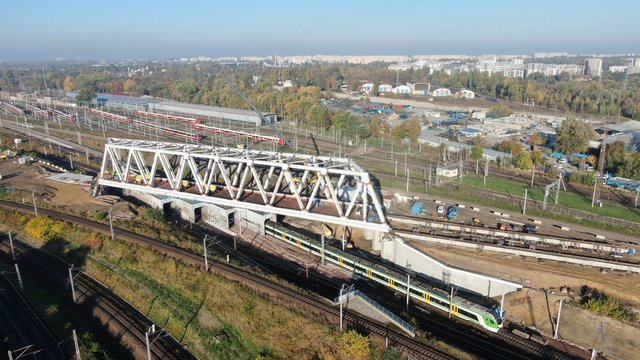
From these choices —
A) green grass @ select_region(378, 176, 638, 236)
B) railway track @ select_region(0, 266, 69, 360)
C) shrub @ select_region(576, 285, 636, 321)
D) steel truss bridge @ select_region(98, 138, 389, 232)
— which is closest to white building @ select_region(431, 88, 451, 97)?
green grass @ select_region(378, 176, 638, 236)

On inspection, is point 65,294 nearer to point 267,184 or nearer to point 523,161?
point 267,184

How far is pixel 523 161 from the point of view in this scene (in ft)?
190

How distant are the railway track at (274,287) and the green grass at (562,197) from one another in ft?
95.9

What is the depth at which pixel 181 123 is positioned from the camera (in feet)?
303

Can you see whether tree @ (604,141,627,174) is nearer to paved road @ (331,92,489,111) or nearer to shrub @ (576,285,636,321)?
shrub @ (576,285,636,321)

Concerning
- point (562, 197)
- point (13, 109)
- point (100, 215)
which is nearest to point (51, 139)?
point (13, 109)

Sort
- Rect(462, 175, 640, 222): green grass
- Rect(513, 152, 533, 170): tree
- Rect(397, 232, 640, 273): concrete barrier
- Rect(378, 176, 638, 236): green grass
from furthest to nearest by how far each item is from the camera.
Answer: Rect(513, 152, 533, 170): tree
Rect(462, 175, 640, 222): green grass
Rect(378, 176, 638, 236): green grass
Rect(397, 232, 640, 273): concrete barrier

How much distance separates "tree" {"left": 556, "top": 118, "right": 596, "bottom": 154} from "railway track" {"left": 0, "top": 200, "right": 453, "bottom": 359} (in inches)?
2082

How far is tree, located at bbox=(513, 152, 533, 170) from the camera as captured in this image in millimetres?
57875

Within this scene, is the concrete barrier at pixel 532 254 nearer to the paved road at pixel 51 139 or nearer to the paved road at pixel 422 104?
the paved road at pixel 51 139

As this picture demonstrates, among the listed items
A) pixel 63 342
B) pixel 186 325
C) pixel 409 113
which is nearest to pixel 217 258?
pixel 186 325

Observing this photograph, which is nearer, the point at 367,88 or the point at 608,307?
the point at 608,307

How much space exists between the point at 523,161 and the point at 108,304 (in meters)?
50.8

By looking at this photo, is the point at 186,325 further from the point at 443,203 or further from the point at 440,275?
the point at 443,203
